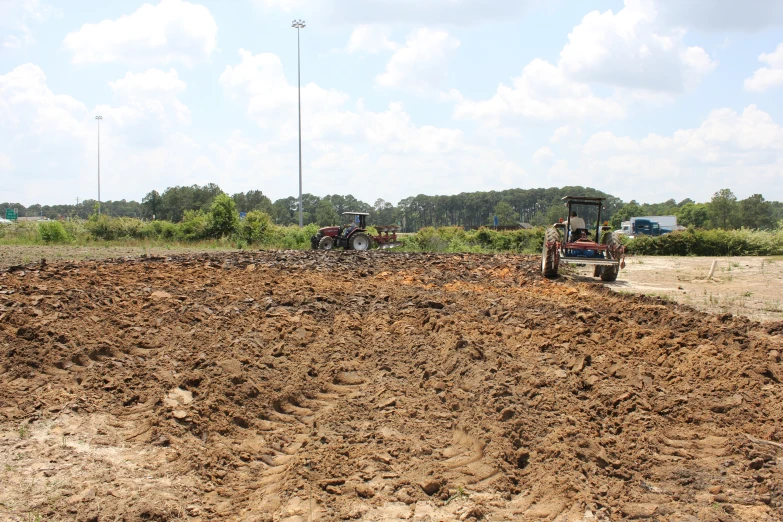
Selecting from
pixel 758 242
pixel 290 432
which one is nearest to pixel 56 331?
pixel 290 432

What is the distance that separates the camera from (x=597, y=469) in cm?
449

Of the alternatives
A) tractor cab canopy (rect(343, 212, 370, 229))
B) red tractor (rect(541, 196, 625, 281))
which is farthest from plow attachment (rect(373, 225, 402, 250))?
red tractor (rect(541, 196, 625, 281))

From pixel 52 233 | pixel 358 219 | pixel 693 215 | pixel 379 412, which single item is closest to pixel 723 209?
pixel 693 215

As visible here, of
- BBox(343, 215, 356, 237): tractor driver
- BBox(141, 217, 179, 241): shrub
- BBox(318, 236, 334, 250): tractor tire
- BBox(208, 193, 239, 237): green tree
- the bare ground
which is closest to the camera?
the bare ground

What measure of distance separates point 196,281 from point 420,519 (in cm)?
998

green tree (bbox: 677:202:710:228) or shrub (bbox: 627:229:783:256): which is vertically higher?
green tree (bbox: 677:202:710:228)

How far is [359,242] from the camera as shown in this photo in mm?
25906

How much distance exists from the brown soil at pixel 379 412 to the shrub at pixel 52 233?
25097 millimetres

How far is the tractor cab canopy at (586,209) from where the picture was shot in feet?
52.4

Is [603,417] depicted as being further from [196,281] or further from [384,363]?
[196,281]

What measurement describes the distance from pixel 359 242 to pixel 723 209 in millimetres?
55667

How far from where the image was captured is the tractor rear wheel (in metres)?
25.8

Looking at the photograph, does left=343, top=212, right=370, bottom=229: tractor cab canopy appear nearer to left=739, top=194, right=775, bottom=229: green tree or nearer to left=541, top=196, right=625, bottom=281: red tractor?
left=541, top=196, right=625, bottom=281: red tractor

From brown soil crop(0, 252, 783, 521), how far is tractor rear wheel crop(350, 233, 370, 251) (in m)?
15.9
